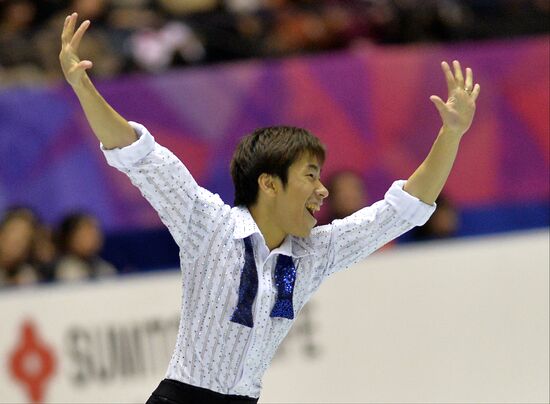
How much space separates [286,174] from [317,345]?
101 inches

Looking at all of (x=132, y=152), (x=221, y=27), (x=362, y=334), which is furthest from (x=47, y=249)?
(x=132, y=152)

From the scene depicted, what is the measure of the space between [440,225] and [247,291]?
3.98 metres

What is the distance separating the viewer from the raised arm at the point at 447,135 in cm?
374

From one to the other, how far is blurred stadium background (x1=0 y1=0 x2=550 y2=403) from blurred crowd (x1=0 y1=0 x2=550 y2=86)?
0.05 feet

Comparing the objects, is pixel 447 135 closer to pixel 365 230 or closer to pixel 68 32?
pixel 365 230

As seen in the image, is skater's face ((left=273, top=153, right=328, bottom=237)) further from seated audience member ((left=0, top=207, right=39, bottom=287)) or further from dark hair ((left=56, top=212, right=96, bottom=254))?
dark hair ((left=56, top=212, right=96, bottom=254))

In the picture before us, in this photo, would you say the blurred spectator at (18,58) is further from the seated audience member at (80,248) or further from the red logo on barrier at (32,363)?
the red logo on barrier at (32,363)

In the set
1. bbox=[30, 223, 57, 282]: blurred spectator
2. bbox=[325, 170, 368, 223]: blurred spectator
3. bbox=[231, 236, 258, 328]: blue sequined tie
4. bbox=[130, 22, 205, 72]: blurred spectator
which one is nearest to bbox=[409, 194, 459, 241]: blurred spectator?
bbox=[325, 170, 368, 223]: blurred spectator

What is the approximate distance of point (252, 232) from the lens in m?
3.72

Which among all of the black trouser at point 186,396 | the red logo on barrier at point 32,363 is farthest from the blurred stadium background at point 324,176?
the black trouser at point 186,396

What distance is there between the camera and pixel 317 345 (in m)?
6.17

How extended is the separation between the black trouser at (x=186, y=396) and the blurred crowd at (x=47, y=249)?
308cm

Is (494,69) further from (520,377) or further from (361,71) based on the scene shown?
(520,377)

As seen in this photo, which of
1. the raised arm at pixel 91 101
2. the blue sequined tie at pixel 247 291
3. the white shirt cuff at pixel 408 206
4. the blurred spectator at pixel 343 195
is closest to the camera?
the raised arm at pixel 91 101
